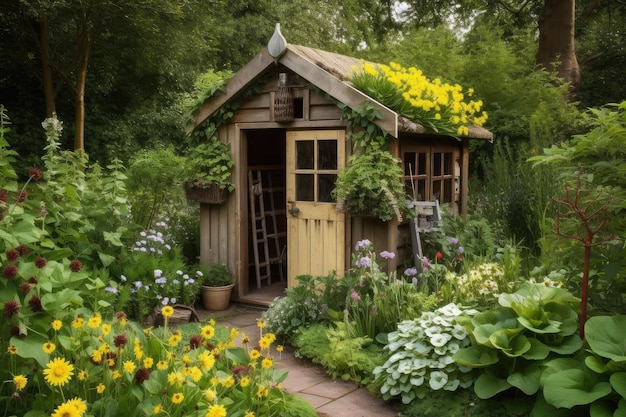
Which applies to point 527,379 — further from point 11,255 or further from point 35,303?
point 11,255

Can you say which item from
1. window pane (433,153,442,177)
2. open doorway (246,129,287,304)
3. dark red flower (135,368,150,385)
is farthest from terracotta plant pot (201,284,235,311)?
dark red flower (135,368,150,385)

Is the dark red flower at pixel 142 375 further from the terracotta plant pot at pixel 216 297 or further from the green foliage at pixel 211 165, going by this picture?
the green foliage at pixel 211 165

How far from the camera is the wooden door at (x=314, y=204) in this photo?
6719 millimetres

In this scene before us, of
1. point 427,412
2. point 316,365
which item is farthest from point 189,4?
point 427,412

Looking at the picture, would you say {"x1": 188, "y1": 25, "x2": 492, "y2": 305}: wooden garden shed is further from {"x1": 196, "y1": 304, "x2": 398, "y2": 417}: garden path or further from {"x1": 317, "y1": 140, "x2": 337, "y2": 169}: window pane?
{"x1": 196, "y1": 304, "x2": 398, "y2": 417}: garden path

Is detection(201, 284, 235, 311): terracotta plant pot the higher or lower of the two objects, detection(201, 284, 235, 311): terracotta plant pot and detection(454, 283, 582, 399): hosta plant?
the lower

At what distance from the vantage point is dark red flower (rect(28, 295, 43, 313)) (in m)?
2.95

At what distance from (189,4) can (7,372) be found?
13.4 meters

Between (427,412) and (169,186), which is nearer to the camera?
(427,412)

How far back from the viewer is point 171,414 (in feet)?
9.78

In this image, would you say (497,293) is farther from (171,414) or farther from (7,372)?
(7,372)

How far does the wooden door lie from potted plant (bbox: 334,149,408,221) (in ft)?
1.37

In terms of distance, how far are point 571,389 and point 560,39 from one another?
10590 mm

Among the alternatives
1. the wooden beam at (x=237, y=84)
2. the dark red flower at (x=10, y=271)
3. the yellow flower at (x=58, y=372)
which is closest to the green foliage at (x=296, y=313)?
the wooden beam at (x=237, y=84)
